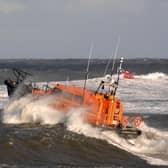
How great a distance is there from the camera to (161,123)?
3119cm

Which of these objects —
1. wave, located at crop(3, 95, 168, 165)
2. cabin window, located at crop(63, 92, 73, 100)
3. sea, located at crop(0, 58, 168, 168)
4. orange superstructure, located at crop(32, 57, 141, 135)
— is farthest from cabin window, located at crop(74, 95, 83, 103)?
sea, located at crop(0, 58, 168, 168)

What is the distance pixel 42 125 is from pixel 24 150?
550 centimetres

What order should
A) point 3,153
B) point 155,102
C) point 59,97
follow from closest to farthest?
point 3,153, point 59,97, point 155,102

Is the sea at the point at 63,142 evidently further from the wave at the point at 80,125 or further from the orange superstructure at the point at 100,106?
the orange superstructure at the point at 100,106

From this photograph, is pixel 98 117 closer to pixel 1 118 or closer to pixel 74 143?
pixel 74 143

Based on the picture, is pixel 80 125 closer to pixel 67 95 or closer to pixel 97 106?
pixel 97 106

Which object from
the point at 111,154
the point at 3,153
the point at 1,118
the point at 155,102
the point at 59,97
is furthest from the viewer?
the point at 155,102

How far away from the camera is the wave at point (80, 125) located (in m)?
21.6

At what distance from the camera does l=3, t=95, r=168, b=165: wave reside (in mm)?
21562

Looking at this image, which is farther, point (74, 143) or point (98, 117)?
point (98, 117)

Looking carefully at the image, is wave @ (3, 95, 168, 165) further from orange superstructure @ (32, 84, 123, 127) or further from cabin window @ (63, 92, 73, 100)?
cabin window @ (63, 92, 73, 100)

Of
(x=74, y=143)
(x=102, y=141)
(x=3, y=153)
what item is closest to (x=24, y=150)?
(x=3, y=153)

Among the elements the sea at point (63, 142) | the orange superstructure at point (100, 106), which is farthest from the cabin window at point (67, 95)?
the sea at point (63, 142)

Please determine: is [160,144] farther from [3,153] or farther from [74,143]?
[3,153]
